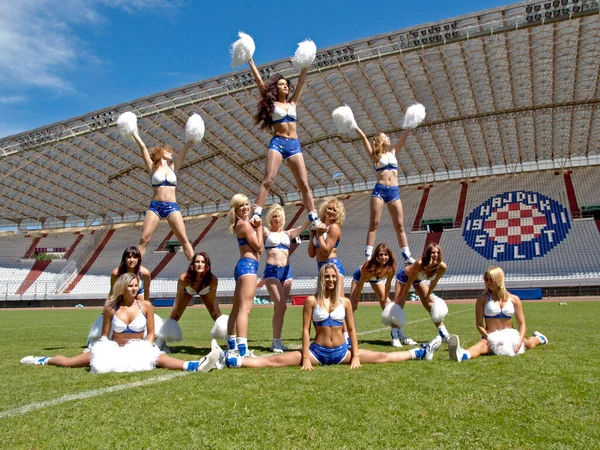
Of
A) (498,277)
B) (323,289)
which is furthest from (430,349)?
(323,289)

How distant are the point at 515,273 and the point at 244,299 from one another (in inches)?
942

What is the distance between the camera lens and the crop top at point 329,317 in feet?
14.1

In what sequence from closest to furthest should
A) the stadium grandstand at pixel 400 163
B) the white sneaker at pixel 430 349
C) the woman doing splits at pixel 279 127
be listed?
the white sneaker at pixel 430 349, the woman doing splits at pixel 279 127, the stadium grandstand at pixel 400 163

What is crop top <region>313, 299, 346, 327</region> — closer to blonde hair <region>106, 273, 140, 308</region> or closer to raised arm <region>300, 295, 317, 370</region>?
raised arm <region>300, 295, 317, 370</region>

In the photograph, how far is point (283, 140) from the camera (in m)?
6.12

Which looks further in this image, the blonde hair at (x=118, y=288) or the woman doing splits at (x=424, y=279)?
the woman doing splits at (x=424, y=279)

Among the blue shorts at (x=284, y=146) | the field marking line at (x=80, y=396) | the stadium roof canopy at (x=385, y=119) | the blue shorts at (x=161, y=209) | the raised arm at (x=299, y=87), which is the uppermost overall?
the stadium roof canopy at (x=385, y=119)

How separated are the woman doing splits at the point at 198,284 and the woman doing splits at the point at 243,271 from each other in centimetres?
54

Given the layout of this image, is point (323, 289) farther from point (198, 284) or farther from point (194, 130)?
point (194, 130)

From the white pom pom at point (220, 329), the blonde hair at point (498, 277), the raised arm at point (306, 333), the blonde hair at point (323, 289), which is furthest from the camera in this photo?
the white pom pom at point (220, 329)

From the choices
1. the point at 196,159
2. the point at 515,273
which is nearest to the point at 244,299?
the point at 515,273

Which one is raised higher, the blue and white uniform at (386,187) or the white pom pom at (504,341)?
the blue and white uniform at (386,187)

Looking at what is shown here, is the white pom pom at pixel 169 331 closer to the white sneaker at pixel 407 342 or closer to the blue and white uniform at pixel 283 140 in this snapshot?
the blue and white uniform at pixel 283 140

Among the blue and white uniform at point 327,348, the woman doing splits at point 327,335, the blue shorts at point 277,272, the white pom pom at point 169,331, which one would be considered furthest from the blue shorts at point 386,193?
the white pom pom at point 169,331
